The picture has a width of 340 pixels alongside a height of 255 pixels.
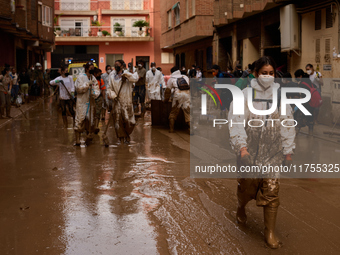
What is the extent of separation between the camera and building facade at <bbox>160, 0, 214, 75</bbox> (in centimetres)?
2808

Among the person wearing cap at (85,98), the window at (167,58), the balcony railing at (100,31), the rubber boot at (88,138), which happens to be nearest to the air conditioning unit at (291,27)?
the person wearing cap at (85,98)

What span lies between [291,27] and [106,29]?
3565 cm

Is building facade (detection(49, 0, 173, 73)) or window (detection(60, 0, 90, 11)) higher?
window (detection(60, 0, 90, 11))

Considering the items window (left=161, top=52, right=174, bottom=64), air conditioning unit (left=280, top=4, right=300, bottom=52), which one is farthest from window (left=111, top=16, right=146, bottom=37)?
air conditioning unit (left=280, top=4, right=300, bottom=52)

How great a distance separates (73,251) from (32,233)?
71cm

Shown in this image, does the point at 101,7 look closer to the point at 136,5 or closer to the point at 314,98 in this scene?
the point at 136,5

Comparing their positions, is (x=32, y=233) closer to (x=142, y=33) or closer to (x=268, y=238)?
(x=268, y=238)

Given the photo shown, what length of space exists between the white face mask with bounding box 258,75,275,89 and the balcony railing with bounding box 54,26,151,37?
4504cm

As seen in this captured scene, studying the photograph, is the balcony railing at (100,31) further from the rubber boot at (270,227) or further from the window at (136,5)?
the rubber boot at (270,227)

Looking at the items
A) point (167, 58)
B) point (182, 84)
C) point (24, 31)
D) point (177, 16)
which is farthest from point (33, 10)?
point (182, 84)

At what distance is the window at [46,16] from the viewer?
3778cm

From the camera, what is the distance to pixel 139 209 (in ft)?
19.2

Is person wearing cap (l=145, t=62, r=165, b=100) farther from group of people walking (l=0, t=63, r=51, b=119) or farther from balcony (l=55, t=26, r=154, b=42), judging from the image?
balcony (l=55, t=26, r=154, b=42)

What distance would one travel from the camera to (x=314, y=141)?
1145cm
